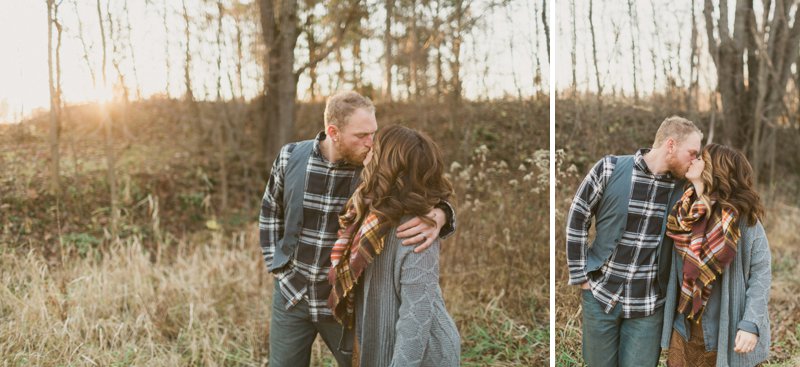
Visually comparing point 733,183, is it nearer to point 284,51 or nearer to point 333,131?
point 333,131

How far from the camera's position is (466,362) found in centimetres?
376

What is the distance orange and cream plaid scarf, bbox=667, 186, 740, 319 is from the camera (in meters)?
2.58

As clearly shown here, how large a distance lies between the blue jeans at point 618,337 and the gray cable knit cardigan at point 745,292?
0.26m

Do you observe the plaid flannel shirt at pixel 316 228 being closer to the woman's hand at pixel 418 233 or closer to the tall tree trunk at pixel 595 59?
the woman's hand at pixel 418 233

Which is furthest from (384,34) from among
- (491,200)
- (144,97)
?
(144,97)

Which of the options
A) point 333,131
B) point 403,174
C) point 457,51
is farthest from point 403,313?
point 457,51

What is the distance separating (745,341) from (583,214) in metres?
0.80

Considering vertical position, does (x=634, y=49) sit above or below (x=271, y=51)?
below

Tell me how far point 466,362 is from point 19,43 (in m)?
3.64

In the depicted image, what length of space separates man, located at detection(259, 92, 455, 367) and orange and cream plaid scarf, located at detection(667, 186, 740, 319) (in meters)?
1.34

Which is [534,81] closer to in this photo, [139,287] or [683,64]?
[683,64]

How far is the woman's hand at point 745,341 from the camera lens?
8.39 ft

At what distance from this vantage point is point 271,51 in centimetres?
509

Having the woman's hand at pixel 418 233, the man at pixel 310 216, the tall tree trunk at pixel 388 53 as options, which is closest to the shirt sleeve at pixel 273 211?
the man at pixel 310 216
